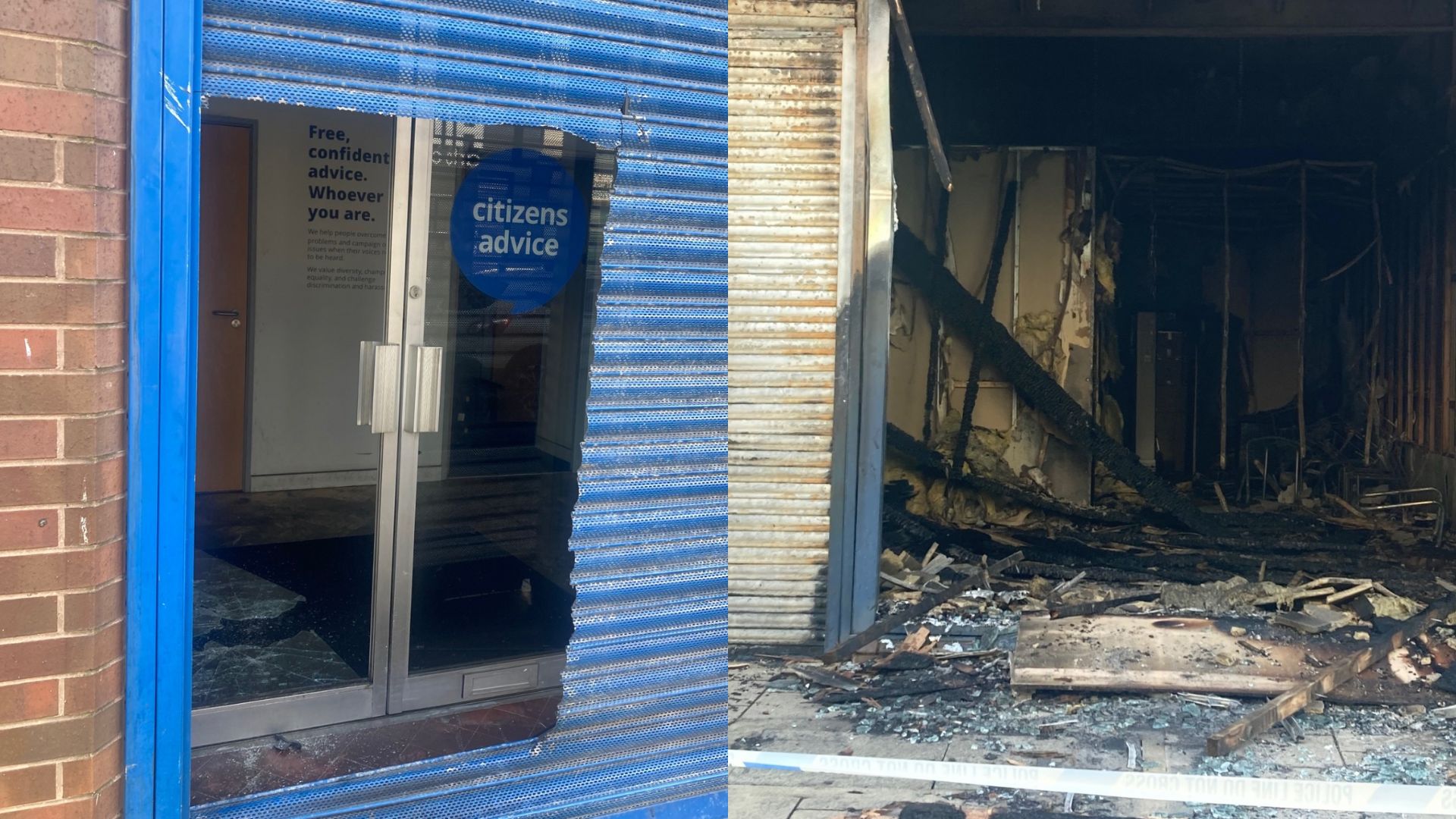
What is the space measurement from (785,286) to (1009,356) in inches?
171

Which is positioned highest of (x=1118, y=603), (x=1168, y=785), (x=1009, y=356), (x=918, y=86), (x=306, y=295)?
(x=918, y=86)

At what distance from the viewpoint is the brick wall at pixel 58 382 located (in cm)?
277

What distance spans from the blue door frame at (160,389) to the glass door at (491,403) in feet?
4.37

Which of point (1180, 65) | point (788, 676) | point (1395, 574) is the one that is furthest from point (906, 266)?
point (788, 676)

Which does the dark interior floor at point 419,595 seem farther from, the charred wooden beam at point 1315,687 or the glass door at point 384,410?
the charred wooden beam at point 1315,687

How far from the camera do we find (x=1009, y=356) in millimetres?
10250

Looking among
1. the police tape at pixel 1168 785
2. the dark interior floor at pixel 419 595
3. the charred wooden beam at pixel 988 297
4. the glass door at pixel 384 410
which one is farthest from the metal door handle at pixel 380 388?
the charred wooden beam at pixel 988 297

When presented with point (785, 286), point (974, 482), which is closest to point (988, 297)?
point (974, 482)

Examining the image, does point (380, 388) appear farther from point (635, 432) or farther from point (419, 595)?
point (419, 595)

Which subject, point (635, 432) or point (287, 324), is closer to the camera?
point (635, 432)

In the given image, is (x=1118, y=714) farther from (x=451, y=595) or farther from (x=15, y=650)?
(x=15, y=650)

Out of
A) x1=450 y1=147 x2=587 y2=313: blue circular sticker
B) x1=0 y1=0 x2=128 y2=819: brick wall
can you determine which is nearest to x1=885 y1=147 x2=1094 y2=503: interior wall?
x1=450 y1=147 x2=587 y2=313: blue circular sticker

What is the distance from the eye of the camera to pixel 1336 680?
220 inches

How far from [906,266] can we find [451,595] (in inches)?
226
